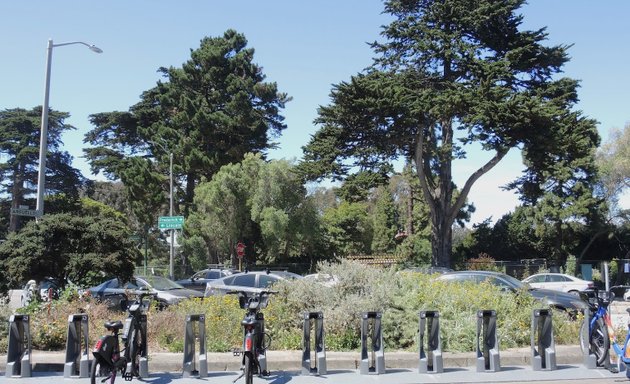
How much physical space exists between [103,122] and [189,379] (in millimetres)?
54339

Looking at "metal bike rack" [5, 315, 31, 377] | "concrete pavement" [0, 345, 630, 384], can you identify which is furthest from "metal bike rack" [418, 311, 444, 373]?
"metal bike rack" [5, 315, 31, 377]

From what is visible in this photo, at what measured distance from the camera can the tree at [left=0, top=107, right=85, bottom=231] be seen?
A: 55709mm

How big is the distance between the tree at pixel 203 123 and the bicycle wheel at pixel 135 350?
3806 cm

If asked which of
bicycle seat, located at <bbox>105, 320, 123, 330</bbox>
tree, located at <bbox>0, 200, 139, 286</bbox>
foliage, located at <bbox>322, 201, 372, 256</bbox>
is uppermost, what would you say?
foliage, located at <bbox>322, 201, 372, 256</bbox>

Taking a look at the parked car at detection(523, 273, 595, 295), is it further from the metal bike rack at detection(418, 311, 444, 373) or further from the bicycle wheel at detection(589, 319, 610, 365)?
the metal bike rack at detection(418, 311, 444, 373)

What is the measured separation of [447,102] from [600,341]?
80.2ft

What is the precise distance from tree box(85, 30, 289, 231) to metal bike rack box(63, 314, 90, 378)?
37.7 metres

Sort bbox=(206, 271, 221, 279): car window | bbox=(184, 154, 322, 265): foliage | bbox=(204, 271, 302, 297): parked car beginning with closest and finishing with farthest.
→ bbox=(204, 271, 302, 297): parked car < bbox=(206, 271, 221, 279): car window < bbox=(184, 154, 322, 265): foliage

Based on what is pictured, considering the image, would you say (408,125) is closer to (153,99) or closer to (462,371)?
(462,371)

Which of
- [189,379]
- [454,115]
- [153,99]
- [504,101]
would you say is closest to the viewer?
[189,379]

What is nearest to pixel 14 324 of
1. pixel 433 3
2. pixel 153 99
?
pixel 433 3

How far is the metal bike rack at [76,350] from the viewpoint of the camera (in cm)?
895

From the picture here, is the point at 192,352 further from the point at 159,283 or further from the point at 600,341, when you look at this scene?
the point at 159,283

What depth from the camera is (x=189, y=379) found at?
901 cm
